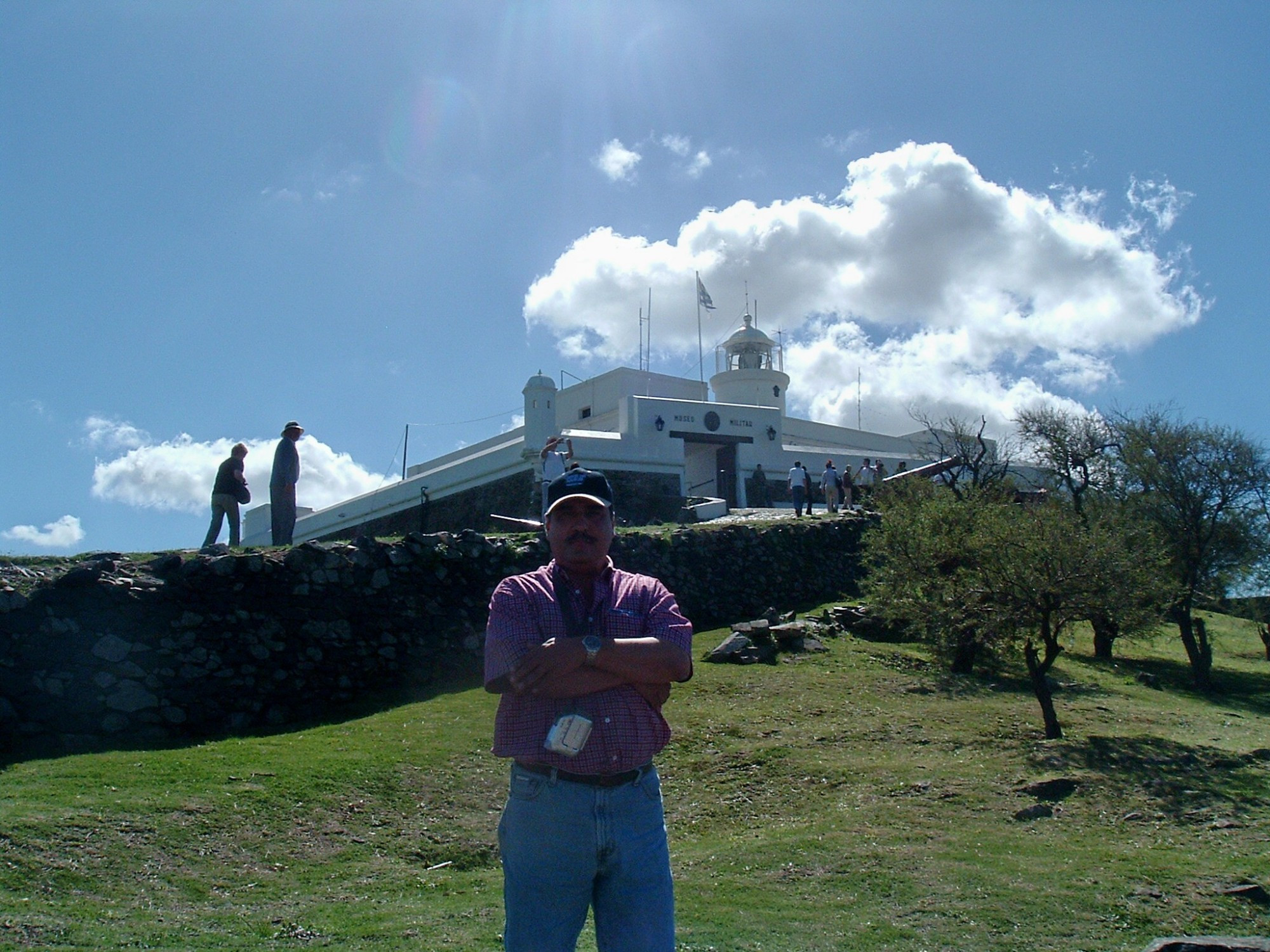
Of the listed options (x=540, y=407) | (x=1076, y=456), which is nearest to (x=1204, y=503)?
(x=1076, y=456)

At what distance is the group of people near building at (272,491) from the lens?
12.7m

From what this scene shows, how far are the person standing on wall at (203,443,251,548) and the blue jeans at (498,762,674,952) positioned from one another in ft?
35.7

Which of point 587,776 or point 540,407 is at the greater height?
point 540,407

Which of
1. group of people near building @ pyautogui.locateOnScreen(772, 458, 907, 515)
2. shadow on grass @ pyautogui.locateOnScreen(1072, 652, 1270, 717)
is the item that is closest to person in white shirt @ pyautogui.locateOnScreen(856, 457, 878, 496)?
group of people near building @ pyautogui.locateOnScreen(772, 458, 907, 515)

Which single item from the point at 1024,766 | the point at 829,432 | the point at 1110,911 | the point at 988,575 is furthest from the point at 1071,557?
the point at 829,432

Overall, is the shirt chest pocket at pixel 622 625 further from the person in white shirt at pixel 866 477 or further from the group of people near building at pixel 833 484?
the person in white shirt at pixel 866 477

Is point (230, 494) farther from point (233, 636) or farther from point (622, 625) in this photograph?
point (622, 625)

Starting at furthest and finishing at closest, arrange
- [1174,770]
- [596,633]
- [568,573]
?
1. [1174,770]
2. [568,573]
3. [596,633]

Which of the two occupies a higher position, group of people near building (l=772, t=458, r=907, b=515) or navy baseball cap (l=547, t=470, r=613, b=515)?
group of people near building (l=772, t=458, r=907, b=515)

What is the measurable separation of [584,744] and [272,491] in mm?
10947

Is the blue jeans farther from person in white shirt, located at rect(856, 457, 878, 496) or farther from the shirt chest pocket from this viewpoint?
person in white shirt, located at rect(856, 457, 878, 496)

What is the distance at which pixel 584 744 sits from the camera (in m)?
2.87

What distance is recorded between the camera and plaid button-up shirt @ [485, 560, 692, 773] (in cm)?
292

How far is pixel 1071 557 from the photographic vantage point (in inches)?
440
